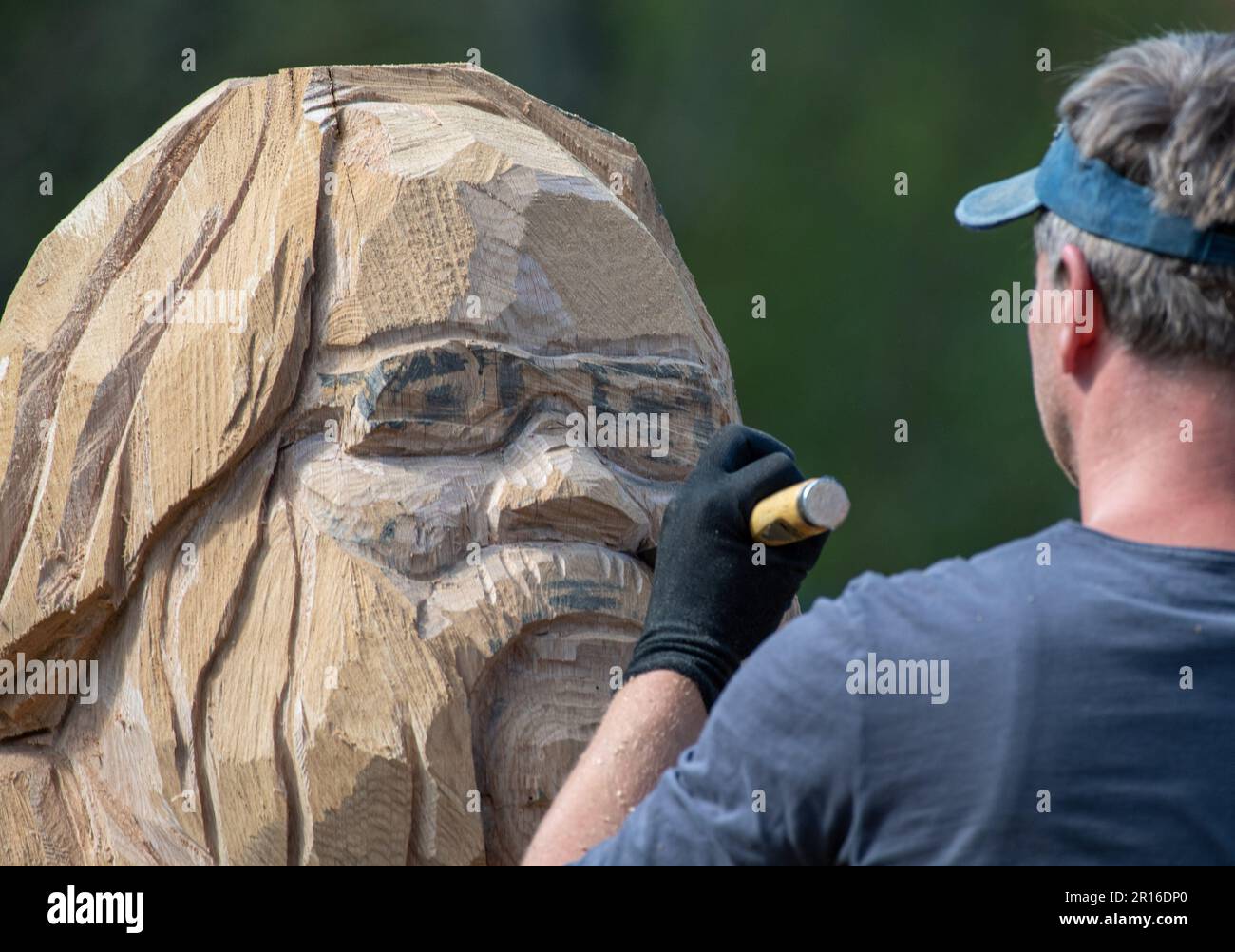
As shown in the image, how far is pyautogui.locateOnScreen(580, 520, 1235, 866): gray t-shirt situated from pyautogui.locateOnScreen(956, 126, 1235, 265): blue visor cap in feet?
0.86

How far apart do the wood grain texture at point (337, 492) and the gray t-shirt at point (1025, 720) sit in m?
0.85

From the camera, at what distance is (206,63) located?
5.43 metres

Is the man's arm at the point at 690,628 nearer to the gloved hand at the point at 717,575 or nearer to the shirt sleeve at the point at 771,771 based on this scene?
the gloved hand at the point at 717,575

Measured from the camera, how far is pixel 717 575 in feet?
6.04

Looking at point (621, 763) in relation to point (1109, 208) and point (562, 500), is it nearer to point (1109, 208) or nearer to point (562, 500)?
point (562, 500)

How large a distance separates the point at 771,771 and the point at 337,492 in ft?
3.23

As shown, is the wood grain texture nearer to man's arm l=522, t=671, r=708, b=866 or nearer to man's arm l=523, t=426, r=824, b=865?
man's arm l=523, t=426, r=824, b=865

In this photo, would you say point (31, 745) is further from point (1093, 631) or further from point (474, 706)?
point (1093, 631)

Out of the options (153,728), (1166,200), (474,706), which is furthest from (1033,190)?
(153,728)

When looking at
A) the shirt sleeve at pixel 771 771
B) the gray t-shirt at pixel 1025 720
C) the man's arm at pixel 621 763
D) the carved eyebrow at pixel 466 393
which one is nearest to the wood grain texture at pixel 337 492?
the carved eyebrow at pixel 466 393

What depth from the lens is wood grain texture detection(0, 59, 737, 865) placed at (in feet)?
6.64

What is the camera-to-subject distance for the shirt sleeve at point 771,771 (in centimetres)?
125

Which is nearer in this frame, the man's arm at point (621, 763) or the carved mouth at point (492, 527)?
the man's arm at point (621, 763)

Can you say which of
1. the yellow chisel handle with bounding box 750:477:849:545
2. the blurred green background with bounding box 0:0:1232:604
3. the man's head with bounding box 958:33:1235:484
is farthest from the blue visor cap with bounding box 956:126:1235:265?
the blurred green background with bounding box 0:0:1232:604
